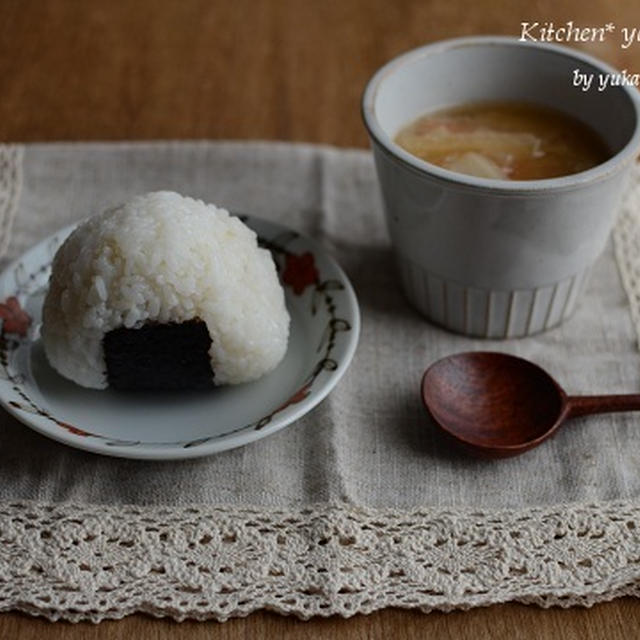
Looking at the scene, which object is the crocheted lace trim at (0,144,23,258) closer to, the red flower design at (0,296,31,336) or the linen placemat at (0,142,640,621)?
the red flower design at (0,296,31,336)

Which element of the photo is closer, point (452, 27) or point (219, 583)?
point (219, 583)

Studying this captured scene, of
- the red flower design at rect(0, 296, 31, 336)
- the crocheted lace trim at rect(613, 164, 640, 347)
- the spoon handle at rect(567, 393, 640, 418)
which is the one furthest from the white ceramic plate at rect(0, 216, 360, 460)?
the crocheted lace trim at rect(613, 164, 640, 347)

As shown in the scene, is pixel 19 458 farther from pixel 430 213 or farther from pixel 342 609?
pixel 430 213

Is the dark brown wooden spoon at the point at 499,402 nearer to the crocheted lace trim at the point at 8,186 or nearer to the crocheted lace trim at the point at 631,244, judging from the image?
the crocheted lace trim at the point at 631,244

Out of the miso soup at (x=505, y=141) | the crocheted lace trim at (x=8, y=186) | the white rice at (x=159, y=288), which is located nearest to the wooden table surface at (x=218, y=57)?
the crocheted lace trim at (x=8, y=186)

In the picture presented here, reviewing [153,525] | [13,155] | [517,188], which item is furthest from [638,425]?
[13,155]

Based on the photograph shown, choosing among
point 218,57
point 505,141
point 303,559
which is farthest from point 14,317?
point 218,57

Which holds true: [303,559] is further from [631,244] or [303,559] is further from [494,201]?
[631,244]

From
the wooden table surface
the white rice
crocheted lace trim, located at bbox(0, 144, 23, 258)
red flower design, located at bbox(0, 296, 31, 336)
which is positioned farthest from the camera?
the wooden table surface
